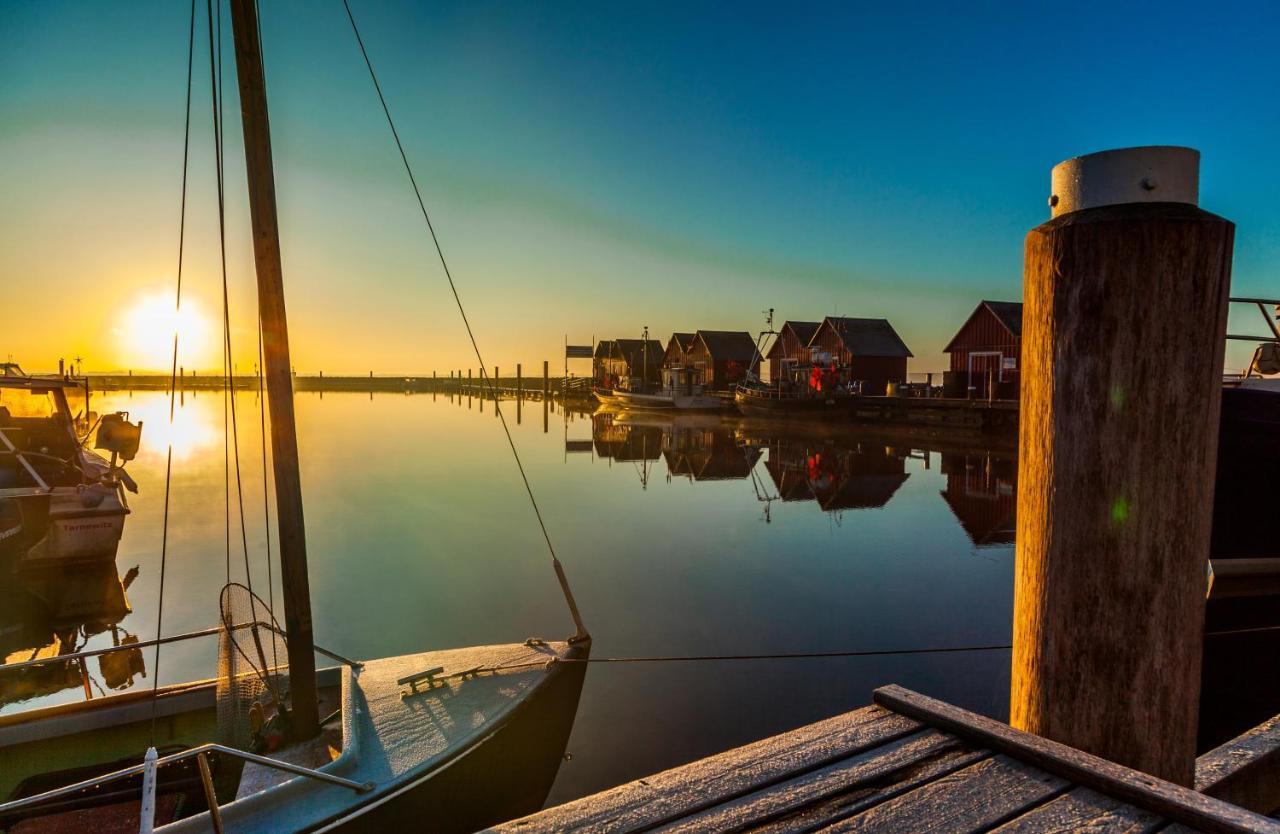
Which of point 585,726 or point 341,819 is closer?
point 341,819

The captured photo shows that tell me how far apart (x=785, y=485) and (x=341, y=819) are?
19661 millimetres

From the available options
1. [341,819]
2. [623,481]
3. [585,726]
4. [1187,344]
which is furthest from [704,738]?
[623,481]

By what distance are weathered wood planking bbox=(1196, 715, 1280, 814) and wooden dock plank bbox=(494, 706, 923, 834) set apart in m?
1.59

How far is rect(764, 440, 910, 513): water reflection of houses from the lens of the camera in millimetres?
19628

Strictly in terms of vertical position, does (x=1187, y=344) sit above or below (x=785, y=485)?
above

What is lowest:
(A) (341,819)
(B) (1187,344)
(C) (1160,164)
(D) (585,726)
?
(D) (585,726)

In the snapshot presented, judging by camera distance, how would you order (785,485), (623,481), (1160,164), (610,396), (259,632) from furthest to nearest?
(610,396) → (623,481) → (785,485) → (259,632) → (1160,164)

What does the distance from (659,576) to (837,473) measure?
13496 mm

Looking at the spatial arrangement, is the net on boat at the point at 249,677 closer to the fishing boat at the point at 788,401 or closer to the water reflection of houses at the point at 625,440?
the water reflection of houses at the point at 625,440

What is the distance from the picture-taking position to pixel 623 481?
2459 centimetres

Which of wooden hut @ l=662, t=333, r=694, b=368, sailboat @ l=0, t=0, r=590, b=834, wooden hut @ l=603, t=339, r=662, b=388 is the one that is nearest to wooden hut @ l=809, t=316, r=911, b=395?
wooden hut @ l=662, t=333, r=694, b=368

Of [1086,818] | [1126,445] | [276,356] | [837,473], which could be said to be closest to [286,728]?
[276,356]

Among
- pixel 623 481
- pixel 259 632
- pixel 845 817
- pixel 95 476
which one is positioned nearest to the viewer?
pixel 845 817

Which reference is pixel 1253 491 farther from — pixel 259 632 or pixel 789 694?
pixel 259 632
